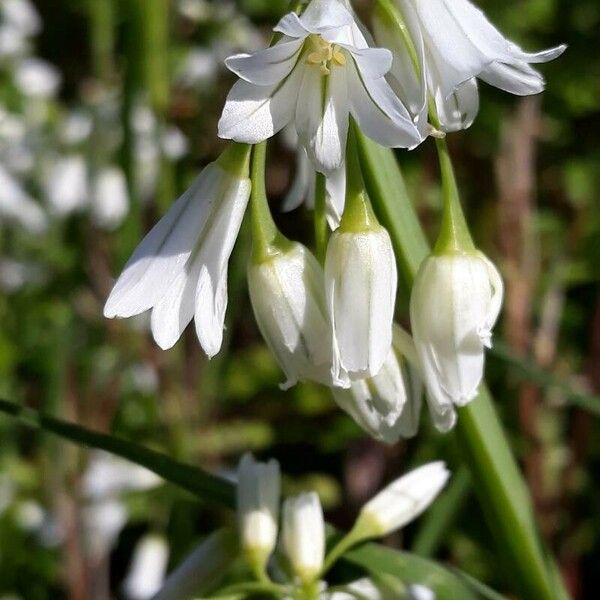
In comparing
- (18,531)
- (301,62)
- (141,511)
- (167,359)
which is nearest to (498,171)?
(167,359)

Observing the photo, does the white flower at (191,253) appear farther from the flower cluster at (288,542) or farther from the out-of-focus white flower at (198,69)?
the out-of-focus white flower at (198,69)

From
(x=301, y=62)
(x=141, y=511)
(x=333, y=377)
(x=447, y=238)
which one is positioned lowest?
(x=141, y=511)

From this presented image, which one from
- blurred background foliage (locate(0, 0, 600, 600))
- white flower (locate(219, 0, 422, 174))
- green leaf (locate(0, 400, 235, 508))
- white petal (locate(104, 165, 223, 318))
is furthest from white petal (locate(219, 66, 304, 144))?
blurred background foliage (locate(0, 0, 600, 600))

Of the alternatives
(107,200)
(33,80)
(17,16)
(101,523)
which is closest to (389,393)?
(101,523)

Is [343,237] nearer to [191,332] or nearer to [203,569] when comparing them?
[203,569]

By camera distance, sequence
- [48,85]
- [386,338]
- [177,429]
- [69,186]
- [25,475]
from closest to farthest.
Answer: [386,338] → [177,429] → [25,475] → [69,186] → [48,85]

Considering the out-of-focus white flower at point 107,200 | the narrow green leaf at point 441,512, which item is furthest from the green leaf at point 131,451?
the out-of-focus white flower at point 107,200

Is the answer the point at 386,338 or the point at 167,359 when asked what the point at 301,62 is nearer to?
the point at 386,338
